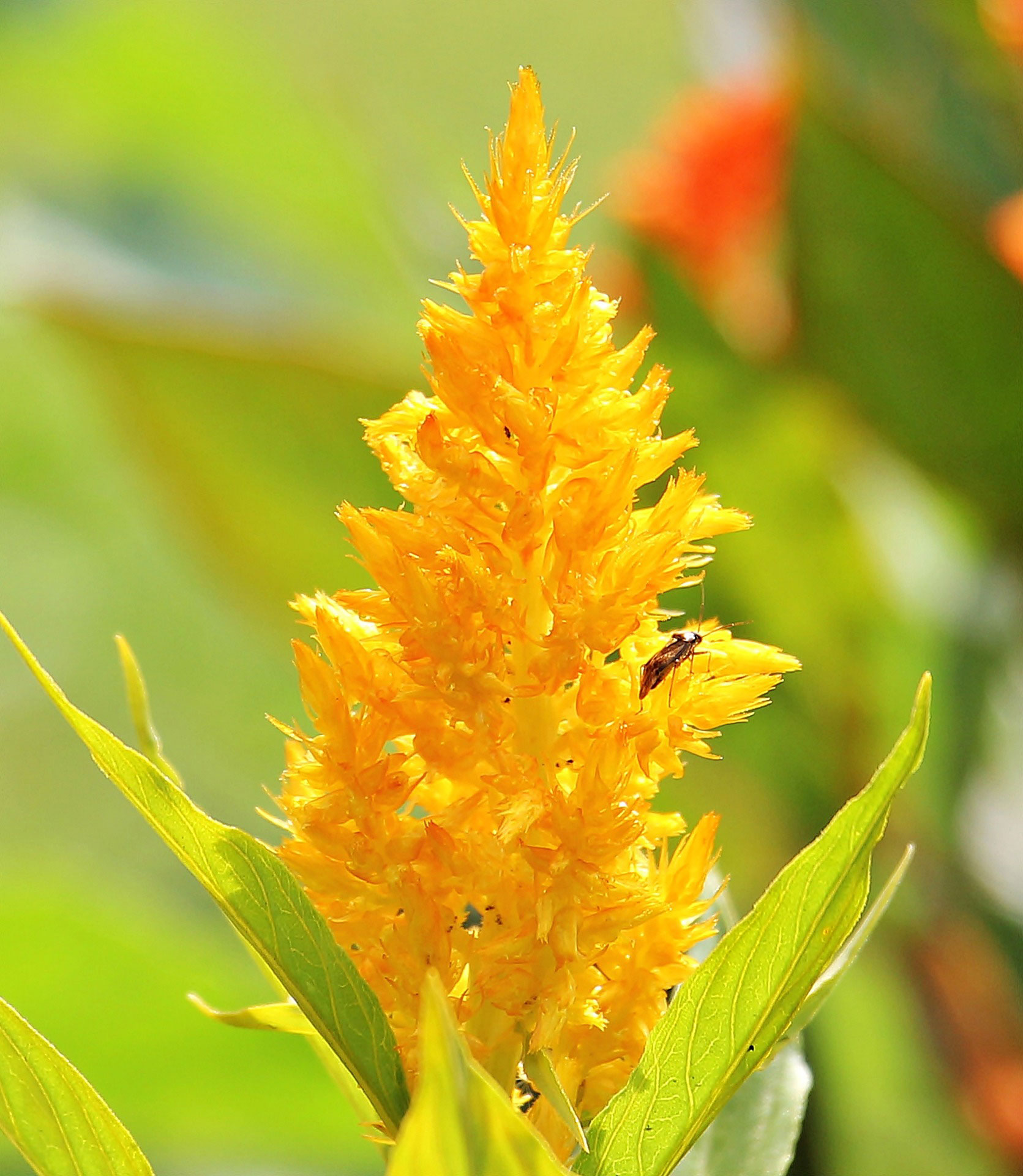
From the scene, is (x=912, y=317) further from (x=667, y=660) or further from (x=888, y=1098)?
(x=667, y=660)

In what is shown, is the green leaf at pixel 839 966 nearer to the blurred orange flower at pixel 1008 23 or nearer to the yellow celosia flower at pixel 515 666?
the yellow celosia flower at pixel 515 666

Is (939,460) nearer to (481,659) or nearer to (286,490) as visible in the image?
(286,490)

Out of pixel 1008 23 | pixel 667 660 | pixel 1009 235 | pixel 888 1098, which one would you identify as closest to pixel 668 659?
pixel 667 660

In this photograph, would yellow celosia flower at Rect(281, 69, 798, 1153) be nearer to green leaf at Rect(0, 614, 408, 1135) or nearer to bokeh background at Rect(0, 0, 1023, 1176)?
green leaf at Rect(0, 614, 408, 1135)

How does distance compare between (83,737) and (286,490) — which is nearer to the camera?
(83,737)

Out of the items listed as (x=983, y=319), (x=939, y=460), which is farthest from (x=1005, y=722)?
(x=983, y=319)

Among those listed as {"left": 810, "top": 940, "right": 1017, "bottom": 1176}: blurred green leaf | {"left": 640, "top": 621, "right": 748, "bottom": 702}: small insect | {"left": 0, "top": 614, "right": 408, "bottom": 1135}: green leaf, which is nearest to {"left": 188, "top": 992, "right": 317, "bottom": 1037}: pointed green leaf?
{"left": 0, "top": 614, "right": 408, "bottom": 1135}: green leaf
